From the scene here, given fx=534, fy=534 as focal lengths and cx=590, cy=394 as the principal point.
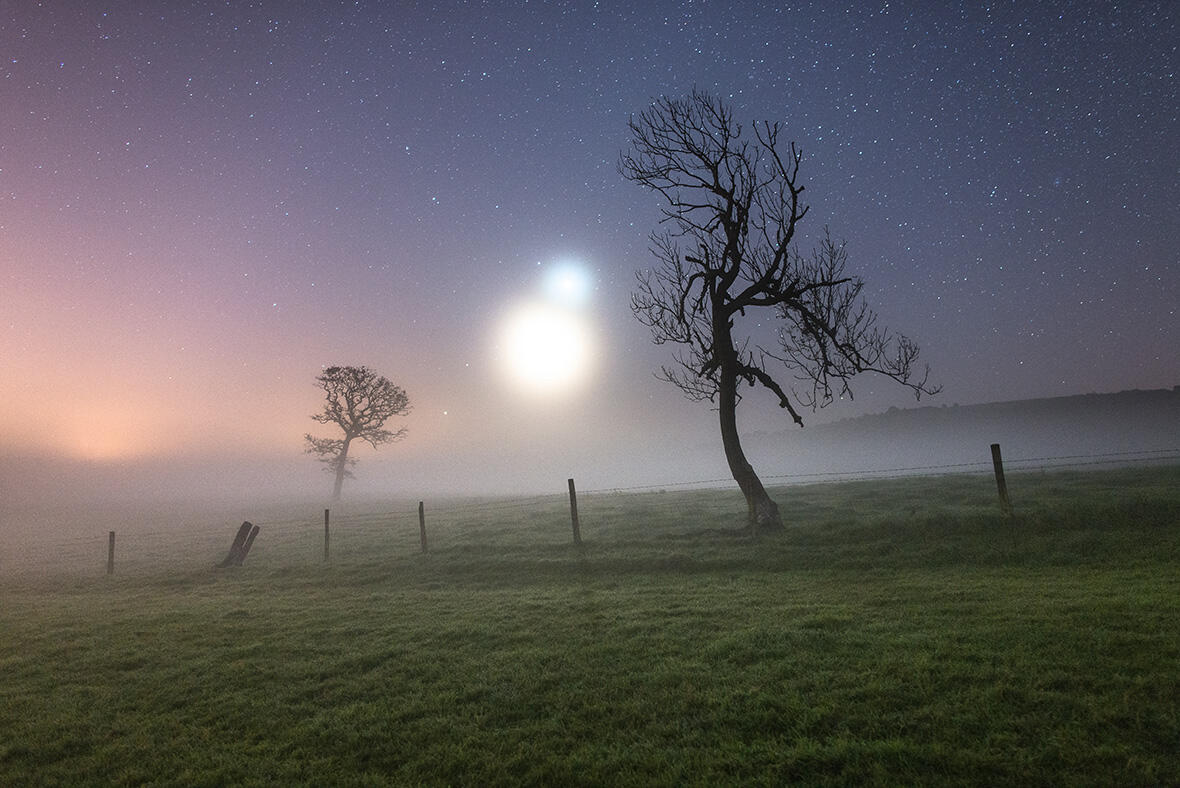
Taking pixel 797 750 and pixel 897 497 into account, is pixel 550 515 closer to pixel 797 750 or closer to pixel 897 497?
pixel 897 497

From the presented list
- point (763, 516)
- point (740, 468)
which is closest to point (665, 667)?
point (763, 516)

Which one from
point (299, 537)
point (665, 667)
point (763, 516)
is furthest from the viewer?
point (299, 537)

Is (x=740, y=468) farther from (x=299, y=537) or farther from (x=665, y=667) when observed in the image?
(x=299, y=537)

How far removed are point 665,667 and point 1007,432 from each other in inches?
8392

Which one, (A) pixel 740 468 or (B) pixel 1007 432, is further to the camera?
(B) pixel 1007 432

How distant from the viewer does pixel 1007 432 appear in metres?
173

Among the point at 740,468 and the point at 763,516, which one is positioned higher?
the point at 740,468

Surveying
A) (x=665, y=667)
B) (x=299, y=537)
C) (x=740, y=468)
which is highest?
(x=740, y=468)

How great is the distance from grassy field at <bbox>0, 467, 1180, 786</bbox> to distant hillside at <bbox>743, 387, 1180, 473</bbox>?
123041 mm

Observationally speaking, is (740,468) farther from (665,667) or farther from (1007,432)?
(1007,432)

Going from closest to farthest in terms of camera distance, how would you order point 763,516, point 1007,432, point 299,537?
1. point 763,516
2. point 299,537
3. point 1007,432

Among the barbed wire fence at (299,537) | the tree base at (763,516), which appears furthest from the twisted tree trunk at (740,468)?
the barbed wire fence at (299,537)

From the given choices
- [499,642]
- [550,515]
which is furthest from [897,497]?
[499,642]

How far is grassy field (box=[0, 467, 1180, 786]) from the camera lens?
4898mm
